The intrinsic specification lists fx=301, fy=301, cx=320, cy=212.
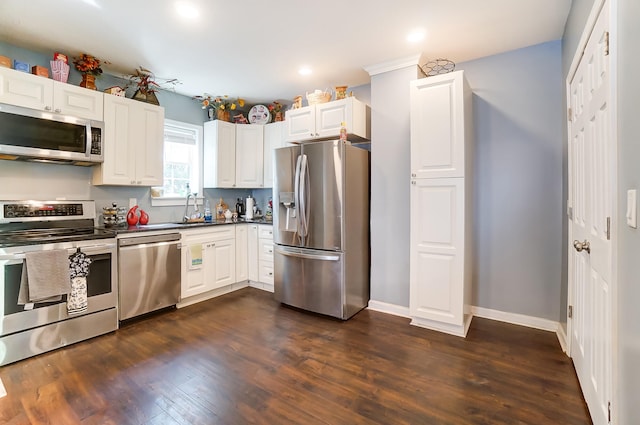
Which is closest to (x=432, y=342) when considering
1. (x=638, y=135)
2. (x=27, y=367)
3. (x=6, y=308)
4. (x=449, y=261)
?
(x=449, y=261)

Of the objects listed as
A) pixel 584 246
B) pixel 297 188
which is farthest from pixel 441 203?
pixel 297 188

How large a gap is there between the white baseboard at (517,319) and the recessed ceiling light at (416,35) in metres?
2.65

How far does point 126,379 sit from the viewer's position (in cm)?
203

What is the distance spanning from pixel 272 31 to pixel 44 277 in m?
2.68

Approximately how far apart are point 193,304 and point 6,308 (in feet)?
5.21

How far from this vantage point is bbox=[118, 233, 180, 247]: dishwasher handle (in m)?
2.85

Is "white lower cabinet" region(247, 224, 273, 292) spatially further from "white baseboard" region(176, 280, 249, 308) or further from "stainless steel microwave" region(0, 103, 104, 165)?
"stainless steel microwave" region(0, 103, 104, 165)

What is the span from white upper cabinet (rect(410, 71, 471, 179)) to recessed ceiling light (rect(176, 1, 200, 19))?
1915 millimetres

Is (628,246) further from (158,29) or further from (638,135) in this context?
(158,29)

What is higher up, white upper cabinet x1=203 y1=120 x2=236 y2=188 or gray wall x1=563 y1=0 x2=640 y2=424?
white upper cabinet x1=203 y1=120 x2=236 y2=188

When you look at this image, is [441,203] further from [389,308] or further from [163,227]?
[163,227]

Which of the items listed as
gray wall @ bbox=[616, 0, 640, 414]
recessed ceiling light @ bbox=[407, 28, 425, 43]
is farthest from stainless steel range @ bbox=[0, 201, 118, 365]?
gray wall @ bbox=[616, 0, 640, 414]

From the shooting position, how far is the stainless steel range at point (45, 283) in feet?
7.30

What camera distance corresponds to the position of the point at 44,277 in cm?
232
